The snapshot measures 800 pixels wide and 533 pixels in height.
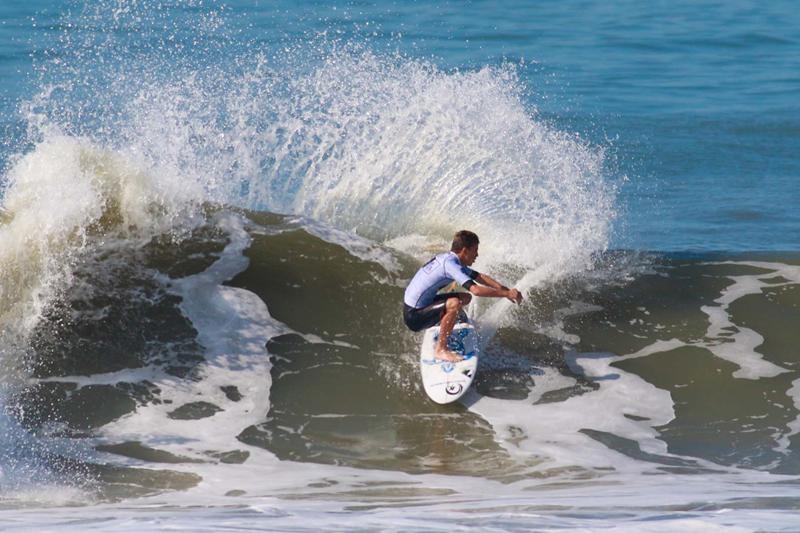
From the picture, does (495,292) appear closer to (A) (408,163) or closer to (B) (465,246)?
(B) (465,246)

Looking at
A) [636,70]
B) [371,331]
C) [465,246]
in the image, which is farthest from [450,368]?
[636,70]

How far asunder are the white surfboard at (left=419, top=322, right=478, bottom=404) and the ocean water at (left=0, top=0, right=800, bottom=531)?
0.18 metres

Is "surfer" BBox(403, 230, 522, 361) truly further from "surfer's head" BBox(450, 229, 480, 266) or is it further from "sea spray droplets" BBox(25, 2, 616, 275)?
"sea spray droplets" BBox(25, 2, 616, 275)

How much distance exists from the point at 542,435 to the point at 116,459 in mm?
3108

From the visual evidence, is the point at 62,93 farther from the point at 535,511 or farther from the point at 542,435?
the point at 535,511

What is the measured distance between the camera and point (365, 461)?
8273 millimetres

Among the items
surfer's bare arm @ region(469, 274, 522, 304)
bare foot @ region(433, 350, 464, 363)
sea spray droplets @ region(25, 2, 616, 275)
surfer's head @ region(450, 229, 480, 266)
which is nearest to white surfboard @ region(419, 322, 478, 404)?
bare foot @ region(433, 350, 464, 363)

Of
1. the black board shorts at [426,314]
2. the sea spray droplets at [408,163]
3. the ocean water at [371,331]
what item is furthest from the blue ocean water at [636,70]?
→ the black board shorts at [426,314]

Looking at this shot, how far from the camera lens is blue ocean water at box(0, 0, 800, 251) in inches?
631

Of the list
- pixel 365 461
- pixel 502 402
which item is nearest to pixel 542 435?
pixel 502 402

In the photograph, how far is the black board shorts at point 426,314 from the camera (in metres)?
9.48

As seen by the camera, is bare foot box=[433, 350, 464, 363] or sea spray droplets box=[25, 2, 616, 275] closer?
bare foot box=[433, 350, 464, 363]

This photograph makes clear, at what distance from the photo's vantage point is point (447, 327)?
30.8ft

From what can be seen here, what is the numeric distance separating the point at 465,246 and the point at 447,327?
0.67 meters
